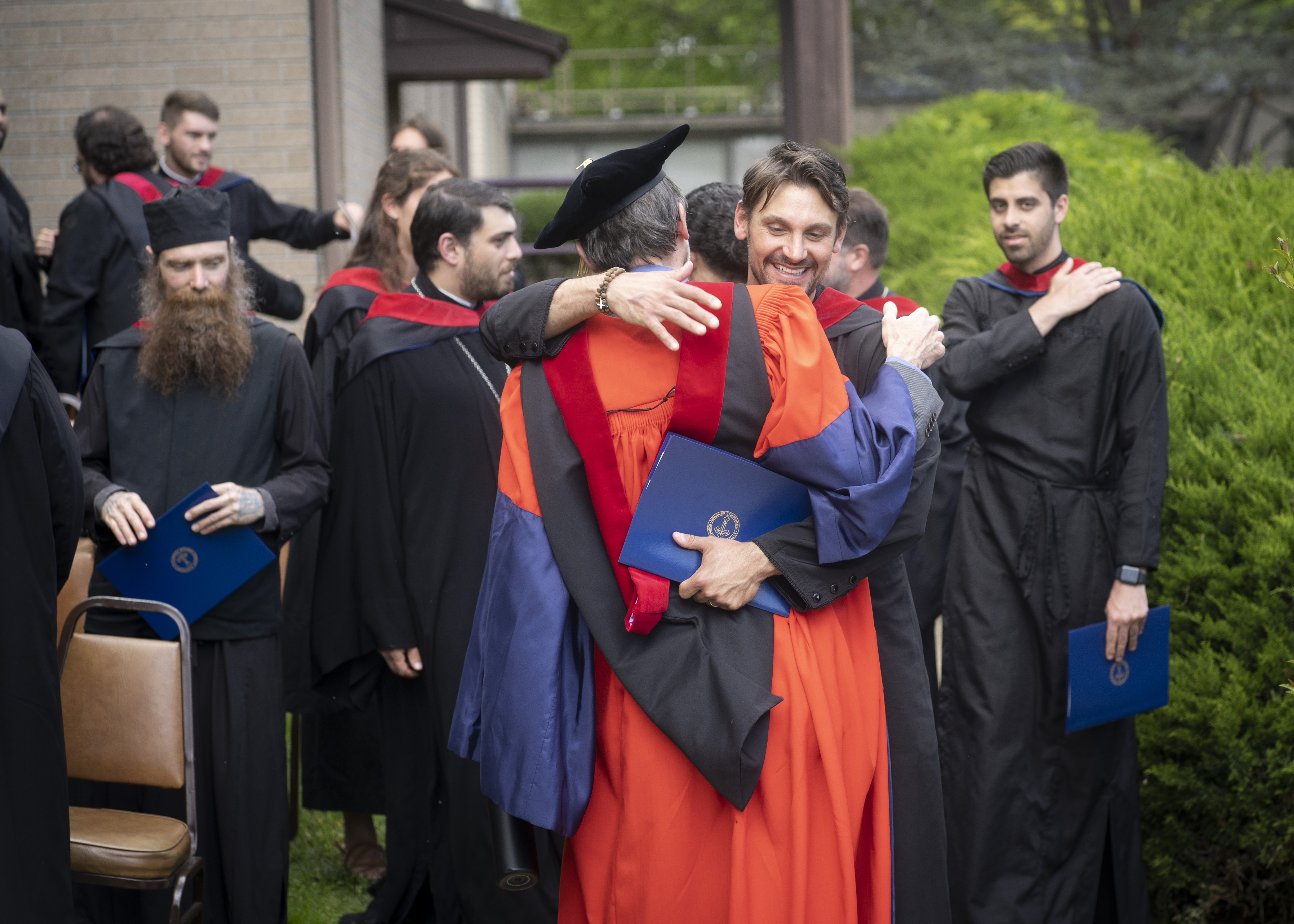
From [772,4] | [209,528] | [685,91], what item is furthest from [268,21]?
[685,91]

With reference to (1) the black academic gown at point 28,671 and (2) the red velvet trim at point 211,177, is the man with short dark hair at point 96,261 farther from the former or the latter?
(1) the black academic gown at point 28,671

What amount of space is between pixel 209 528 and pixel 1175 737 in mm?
3139

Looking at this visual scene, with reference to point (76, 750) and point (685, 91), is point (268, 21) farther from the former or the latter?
point (685, 91)

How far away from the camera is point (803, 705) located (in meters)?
2.27

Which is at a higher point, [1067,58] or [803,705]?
[1067,58]

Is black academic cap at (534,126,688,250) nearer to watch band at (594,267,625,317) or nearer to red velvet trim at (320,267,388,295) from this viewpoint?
watch band at (594,267,625,317)

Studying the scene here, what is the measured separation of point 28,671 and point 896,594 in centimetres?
197

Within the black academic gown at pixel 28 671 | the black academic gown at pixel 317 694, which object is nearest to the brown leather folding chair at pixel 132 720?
the black academic gown at pixel 28 671

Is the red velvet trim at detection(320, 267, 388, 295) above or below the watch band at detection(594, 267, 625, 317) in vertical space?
above

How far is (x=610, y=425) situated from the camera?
2332mm

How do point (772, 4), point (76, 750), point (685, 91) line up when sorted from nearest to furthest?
point (76, 750) → point (772, 4) → point (685, 91)

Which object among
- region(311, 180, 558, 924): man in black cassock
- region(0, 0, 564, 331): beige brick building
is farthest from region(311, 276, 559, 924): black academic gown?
region(0, 0, 564, 331): beige brick building

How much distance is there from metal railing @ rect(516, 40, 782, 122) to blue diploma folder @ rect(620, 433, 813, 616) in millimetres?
27245

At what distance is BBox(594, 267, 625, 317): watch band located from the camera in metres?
2.28
